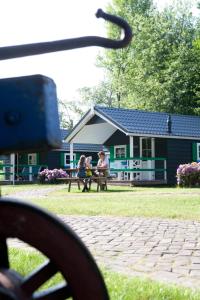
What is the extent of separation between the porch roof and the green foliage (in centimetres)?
671


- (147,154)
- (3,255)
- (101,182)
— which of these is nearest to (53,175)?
(147,154)

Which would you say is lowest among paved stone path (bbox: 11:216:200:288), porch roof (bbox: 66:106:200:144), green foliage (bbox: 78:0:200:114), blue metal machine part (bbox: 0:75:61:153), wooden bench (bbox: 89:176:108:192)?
paved stone path (bbox: 11:216:200:288)

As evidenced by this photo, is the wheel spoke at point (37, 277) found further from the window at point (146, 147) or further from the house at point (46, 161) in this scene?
the house at point (46, 161)

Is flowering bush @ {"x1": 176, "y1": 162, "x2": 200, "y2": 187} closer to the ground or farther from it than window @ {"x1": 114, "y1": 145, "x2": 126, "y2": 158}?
closer to the ground

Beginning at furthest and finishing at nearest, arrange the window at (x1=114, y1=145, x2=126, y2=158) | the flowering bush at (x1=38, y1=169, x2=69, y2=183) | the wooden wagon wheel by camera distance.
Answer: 1. the window at (x1=114, y1=145, x2=126, y2=158)
2. the flowering bush at (x1=38, y1=169, x2=69, y2=183)
3. the wooden wagon wheel

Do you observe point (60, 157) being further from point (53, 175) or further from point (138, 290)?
point (138, 290)

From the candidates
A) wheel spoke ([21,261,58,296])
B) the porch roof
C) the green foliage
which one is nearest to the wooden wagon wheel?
wheel spoke ([21,261,58,296])

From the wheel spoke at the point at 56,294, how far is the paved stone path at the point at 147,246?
2907mm

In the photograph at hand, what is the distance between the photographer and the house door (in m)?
27.6

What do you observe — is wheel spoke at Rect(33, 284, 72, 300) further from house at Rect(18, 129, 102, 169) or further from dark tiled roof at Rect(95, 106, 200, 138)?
house at Rect(18, 129, 102, 169)

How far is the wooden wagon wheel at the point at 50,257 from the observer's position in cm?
126

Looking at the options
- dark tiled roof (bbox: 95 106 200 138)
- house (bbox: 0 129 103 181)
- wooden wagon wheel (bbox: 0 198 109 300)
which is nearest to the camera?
wooden wagon wheel (bbox: 0 198 109 300)

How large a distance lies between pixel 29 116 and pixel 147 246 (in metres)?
4.86

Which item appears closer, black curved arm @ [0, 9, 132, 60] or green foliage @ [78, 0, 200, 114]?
black curved arm @ [0, 9, 132, 60]
